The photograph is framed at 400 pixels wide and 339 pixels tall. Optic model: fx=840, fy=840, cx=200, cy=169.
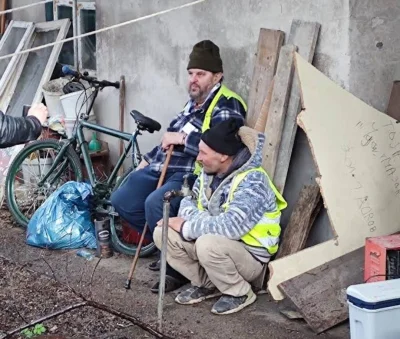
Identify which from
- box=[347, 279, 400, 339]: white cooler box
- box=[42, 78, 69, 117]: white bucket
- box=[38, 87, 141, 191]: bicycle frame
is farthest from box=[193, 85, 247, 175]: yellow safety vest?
box=[42, 78, 69, 117]: white bucket

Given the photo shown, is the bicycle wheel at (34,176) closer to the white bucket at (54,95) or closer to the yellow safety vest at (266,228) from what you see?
the white bucket at (54,95)

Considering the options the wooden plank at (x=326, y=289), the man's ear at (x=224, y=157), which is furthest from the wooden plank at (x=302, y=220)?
the man's ear at (x=224, y=157)

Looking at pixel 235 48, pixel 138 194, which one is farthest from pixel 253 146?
pixel 138 194

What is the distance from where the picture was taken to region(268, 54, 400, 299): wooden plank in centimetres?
518

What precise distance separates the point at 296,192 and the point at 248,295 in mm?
805

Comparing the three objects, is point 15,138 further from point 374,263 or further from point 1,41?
point 1,41

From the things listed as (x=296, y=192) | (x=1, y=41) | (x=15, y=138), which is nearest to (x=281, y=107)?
(x=296, y=192)

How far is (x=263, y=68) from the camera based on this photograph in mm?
5875

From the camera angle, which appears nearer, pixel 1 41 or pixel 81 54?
pixel 81 54

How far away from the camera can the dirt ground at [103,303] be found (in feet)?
17.3

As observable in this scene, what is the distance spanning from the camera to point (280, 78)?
18.6ft

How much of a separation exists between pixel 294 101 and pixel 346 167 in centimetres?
64

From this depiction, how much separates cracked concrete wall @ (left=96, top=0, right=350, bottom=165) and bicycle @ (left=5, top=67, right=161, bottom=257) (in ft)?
0.96

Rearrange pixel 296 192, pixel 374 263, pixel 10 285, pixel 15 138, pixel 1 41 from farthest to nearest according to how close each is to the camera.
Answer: pixel 1 41, pixel 10 285, pixel 296 192, pixel 15 138, pixel 374 263
